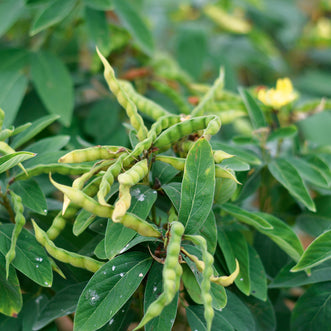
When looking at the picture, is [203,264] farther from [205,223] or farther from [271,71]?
[271,71]

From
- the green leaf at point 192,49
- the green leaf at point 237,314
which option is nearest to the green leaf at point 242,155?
the green leaf at point 237,314

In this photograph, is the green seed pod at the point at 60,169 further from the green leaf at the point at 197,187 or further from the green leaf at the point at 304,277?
the green leaf at the point at 304,277

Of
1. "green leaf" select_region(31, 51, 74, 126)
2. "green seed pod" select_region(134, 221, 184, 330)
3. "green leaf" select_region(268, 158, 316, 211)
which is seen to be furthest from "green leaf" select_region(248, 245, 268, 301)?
"green leaf" select_region(31, 51, 74, 126)

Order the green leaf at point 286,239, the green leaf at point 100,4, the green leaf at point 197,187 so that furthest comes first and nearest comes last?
the green leaf at point 100,4 → the green leaf at point 286,239 → the green leaf at point 197,187

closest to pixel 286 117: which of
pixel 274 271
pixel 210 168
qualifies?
pixel 274 271

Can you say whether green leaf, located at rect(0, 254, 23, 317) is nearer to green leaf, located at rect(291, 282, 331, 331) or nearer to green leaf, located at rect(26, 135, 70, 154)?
green leaf, located at rect(26, 135, 70, 154)

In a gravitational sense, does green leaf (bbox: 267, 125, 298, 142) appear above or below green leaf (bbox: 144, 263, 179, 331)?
below
